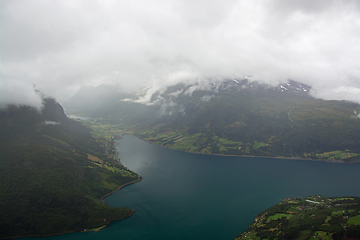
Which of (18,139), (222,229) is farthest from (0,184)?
(222,229)

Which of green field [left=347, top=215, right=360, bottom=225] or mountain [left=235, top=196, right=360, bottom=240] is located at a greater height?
green field [left=347, top=215, right=360, bottom=225]

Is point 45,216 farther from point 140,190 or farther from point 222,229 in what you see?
point 222,229

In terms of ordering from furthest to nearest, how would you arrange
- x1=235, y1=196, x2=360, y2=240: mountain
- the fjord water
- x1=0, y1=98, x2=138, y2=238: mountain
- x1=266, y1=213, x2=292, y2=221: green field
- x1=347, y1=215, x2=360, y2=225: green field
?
x1=266, y1=213, x2=292, y2=221: green field < the fjord water < x1=0, y1=98, x2=138, y2=238: mountain < x1=347, y1=215, x2=360, y2=225: green field < x1=235, y1=196, x2=360, y2=240: mountain

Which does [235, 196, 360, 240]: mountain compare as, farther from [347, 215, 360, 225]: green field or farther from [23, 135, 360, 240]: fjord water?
[23, 135, 360, 240]: fjord water

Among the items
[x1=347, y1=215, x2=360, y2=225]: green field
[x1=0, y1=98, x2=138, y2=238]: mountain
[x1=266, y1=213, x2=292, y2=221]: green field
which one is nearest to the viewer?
[x1=347, y1=215, x2=360, y2=225]: green field

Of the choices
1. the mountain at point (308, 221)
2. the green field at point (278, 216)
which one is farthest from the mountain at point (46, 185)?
the green field at point (278, 216)

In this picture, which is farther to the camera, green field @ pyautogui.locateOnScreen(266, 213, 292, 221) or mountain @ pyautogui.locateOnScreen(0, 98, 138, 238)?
→ green field @ pyautogui.locateOnScreen(266, 213, 292, 221)

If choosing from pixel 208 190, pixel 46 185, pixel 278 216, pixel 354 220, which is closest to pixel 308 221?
pixel 278 216

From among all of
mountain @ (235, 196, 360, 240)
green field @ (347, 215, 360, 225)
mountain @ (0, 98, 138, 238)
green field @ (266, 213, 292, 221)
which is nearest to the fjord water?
mountain @ (0, 98, 138, 238)
